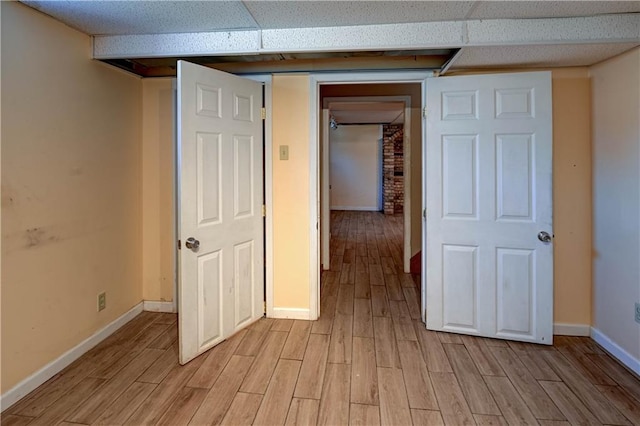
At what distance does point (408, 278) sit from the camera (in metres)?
4.18

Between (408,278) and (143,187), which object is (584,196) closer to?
(408,278)

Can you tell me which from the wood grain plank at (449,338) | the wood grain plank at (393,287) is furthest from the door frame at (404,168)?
the wood grain plank at (449,338)

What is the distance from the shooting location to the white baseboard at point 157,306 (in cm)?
312

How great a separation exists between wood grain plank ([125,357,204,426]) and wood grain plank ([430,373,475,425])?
149 cm

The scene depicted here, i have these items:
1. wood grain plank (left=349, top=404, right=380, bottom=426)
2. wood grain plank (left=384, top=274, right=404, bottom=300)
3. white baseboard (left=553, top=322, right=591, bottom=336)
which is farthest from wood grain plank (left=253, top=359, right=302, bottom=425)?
white baseboard (left=553, top=322, right=591, bottom=336)

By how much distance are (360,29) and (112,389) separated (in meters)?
2.70

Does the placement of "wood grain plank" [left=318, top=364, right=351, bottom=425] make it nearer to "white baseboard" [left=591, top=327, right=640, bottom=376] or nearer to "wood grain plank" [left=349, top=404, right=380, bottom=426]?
"wood grain plank" [left=349, top=404, right=380, bottom=426]

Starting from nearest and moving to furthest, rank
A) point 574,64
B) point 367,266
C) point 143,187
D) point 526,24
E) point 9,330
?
point 9,330 < point 526,24 < point 574,64 < point 143,187 < point 367,266

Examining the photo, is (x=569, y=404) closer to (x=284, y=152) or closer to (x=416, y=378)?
(x=416, y=378)

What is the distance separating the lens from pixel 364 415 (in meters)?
1.79

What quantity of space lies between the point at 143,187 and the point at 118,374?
5.16ft

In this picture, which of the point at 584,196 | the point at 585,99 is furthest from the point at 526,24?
the point at 584,196

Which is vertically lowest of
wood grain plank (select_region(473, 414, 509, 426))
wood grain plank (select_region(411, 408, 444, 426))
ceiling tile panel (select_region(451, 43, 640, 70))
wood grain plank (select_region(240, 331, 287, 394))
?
wood grain plank (select_region(473, 414, 509, 426))

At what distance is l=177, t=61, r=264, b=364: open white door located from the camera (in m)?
2.25
